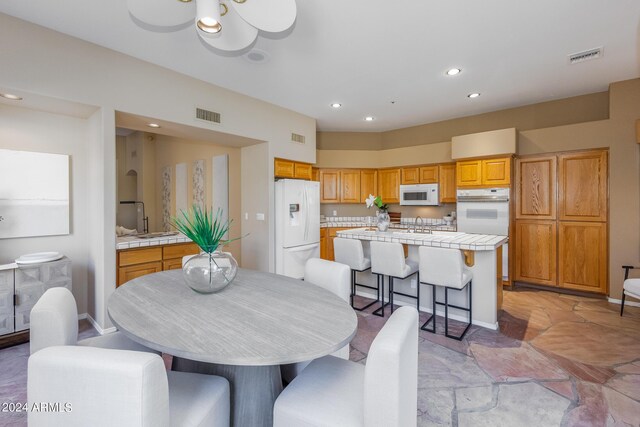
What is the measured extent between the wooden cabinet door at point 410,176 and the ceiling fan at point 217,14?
4428 millimetres

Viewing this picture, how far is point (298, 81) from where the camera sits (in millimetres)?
3615

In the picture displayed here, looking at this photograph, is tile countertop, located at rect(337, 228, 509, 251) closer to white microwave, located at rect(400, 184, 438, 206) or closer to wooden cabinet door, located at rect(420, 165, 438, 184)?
white microwave, located at rect(400, 184, 438, 206)

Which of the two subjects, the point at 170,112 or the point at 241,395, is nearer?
the point at 241,395

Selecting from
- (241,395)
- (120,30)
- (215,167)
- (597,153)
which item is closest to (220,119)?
(120,30)

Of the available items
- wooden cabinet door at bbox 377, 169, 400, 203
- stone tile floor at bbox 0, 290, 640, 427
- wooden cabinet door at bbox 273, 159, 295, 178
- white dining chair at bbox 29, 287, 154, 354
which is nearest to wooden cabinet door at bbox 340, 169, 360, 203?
wooden cabinet door at bbox 377, 169, 400, 203

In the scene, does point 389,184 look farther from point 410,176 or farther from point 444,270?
point 444,270

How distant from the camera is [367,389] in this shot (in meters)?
0.98

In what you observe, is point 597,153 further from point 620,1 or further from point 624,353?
point 624,353

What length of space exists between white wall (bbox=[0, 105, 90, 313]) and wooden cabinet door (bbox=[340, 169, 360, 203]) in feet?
13.7

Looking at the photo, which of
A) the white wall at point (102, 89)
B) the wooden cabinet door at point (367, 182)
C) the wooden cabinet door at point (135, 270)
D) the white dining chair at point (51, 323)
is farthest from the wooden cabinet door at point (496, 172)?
the white dining chair at point (51, 323)

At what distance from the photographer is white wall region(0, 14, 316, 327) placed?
7.80 ft

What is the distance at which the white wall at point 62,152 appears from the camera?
2.89m

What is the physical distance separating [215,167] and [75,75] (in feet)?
9.11

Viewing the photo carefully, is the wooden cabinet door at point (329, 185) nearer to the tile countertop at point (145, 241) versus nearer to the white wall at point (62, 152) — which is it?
the tile countertop at point (145, 241)
